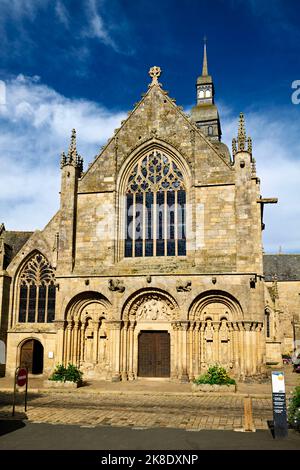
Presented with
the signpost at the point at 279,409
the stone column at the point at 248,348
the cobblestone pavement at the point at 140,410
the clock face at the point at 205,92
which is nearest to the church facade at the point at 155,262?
the stone column at the point at 248,348

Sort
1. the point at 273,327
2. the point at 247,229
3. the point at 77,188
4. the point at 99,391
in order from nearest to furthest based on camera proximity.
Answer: the point at 99,391 < the point at 247,229 < the point at 77,188 < the point at 273,327

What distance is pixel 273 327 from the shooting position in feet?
102

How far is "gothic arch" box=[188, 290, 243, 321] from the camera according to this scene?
24359 mm

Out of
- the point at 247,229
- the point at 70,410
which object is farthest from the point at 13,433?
the point at 247,229

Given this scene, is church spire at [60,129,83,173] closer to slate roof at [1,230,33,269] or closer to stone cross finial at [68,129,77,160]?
stone cross finial at [68,129,77,160]

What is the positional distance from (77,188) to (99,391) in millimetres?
12156

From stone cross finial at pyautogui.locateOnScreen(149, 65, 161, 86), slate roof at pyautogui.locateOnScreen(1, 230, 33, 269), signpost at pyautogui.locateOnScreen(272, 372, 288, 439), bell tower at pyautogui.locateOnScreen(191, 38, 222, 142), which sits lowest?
signpost at pyautogui.locateOnScreen(272, 372, 288, 439)

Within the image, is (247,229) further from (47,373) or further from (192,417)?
(47,373)

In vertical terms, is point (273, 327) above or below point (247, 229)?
below

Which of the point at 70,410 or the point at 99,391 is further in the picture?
the point at 99,391

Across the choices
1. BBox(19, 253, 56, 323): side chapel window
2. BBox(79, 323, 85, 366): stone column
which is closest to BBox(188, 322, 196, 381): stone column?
BBox(79, 323, 85, 366): stone column

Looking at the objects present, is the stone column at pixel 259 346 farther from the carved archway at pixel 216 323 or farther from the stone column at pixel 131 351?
the stone column at pixel 131 351

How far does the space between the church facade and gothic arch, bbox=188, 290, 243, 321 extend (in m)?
0.05

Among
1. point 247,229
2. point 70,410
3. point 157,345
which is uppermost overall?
point 247,229
